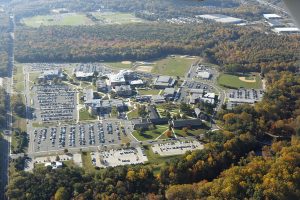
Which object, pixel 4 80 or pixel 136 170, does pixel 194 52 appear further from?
pixel 136 170

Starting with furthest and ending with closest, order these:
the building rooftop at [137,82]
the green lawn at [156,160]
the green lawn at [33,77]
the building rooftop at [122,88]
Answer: the green lawn at [33,77]
the building rooftop at [137,82]
the building rooftop at [122,88]
the green lawn at [156,160]

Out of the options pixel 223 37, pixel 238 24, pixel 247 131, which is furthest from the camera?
pixel 238 24

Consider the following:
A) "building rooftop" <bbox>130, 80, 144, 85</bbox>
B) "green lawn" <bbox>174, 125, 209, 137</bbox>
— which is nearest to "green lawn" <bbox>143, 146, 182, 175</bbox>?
"green lawn" <bbox>174, 125, 209, 137</bbox>

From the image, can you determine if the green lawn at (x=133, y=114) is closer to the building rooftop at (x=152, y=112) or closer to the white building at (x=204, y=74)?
the building rooftop at (x=152, y=112)

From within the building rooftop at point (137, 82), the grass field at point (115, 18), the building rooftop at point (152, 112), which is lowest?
the building rooftop at point (152, 112)

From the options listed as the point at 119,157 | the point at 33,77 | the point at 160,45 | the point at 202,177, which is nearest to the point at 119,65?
the point at 160,45

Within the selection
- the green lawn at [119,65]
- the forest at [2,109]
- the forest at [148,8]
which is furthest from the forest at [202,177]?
the forest at [148,8]

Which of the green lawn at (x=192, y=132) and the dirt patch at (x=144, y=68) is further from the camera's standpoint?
the dirt patch at (x=144, y=68)

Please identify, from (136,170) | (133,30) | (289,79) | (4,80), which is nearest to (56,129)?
(136,170)
